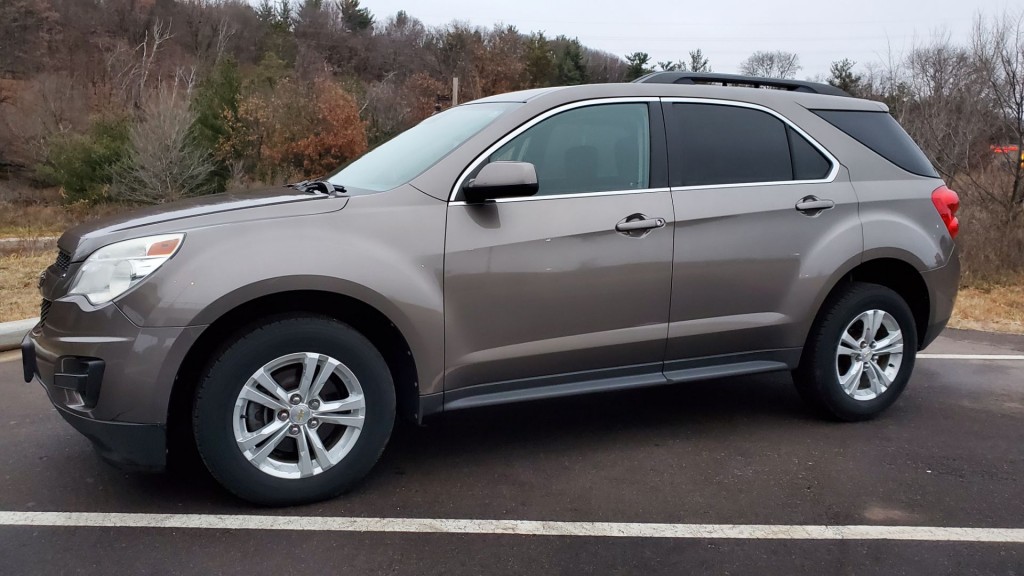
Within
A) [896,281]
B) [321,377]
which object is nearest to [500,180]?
[321,377]

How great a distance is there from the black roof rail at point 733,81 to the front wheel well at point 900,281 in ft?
3.53

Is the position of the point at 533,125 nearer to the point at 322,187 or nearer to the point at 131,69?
the point at 322,187

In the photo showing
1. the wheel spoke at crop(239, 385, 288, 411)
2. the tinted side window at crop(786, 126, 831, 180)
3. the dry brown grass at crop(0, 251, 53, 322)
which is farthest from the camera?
the dry brown grass at crop(0, 251, 53, 322)

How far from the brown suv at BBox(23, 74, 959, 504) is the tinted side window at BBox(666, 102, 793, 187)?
0.01 meters

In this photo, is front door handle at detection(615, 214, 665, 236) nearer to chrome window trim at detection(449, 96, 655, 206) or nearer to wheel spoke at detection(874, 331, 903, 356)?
chrome window trim at detection(449, 96, 655, 206)

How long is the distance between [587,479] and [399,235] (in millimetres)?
1442

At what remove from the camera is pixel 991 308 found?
8.84 metres

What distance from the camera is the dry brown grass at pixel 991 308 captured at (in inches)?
311

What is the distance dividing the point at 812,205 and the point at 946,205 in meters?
0.97

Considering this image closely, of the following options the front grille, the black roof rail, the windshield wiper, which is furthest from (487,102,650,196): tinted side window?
the front grille

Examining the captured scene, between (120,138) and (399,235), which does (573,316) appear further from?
(120,138)

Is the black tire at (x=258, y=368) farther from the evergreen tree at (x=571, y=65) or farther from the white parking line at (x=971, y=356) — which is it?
the evergreen tree at (x=571, y=65)

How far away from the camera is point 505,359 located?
12.1 ft

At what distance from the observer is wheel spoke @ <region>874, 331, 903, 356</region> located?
458 centimetres
